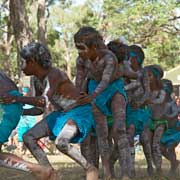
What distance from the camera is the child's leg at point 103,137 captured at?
6.43m

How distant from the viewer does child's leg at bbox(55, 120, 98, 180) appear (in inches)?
214

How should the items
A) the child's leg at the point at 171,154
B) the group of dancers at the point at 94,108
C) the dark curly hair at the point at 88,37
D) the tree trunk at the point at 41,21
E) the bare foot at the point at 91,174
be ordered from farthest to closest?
the tree trunk at the point at 41,21, the child's leg at the point at 171,154, the dark curly hair at the point at 88,37, the bare foot at the point at 91,174, the group of dancers at the point at 94,108

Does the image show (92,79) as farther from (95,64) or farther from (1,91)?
(1,91)

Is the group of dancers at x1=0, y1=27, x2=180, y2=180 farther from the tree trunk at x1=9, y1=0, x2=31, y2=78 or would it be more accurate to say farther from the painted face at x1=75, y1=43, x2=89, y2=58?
the tree trunk at x1=9, y1=0, x2=31, y2=78

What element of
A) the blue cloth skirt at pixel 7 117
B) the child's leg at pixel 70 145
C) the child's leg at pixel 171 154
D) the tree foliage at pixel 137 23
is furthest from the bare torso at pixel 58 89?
the tree foliage at pixel 137 23

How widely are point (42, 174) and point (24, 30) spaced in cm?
945

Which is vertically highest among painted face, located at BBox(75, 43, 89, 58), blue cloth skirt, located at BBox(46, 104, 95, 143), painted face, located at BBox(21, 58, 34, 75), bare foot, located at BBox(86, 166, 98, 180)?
painted face, located at BBox(75, 43, 89, 58)

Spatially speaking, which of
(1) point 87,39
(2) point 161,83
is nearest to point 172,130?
(2) point 161,83

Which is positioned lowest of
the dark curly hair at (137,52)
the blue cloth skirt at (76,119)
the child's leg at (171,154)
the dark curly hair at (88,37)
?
the child's leg at (171,154)

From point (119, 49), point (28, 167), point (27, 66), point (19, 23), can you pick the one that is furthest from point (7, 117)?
point (19, 23)

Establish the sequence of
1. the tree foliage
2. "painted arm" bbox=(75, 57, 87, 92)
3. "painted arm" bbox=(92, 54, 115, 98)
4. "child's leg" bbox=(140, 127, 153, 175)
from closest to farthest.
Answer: "painted arm" bbox=(92, 54, 115, 98), "painted arm" bbox=(75, 57, 87, 92), "child's leg" bbox=(140, 127, 153, 175), the tree foliage

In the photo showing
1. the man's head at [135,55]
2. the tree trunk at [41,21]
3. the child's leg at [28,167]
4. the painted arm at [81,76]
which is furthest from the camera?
the tree trunk at [41,21]

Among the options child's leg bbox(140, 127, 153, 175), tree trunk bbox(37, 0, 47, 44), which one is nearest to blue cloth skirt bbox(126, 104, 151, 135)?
child's leg bbox(140, 127, 153, 175)

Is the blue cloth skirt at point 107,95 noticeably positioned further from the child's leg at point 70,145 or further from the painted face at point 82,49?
the child's leg at point 70,145
